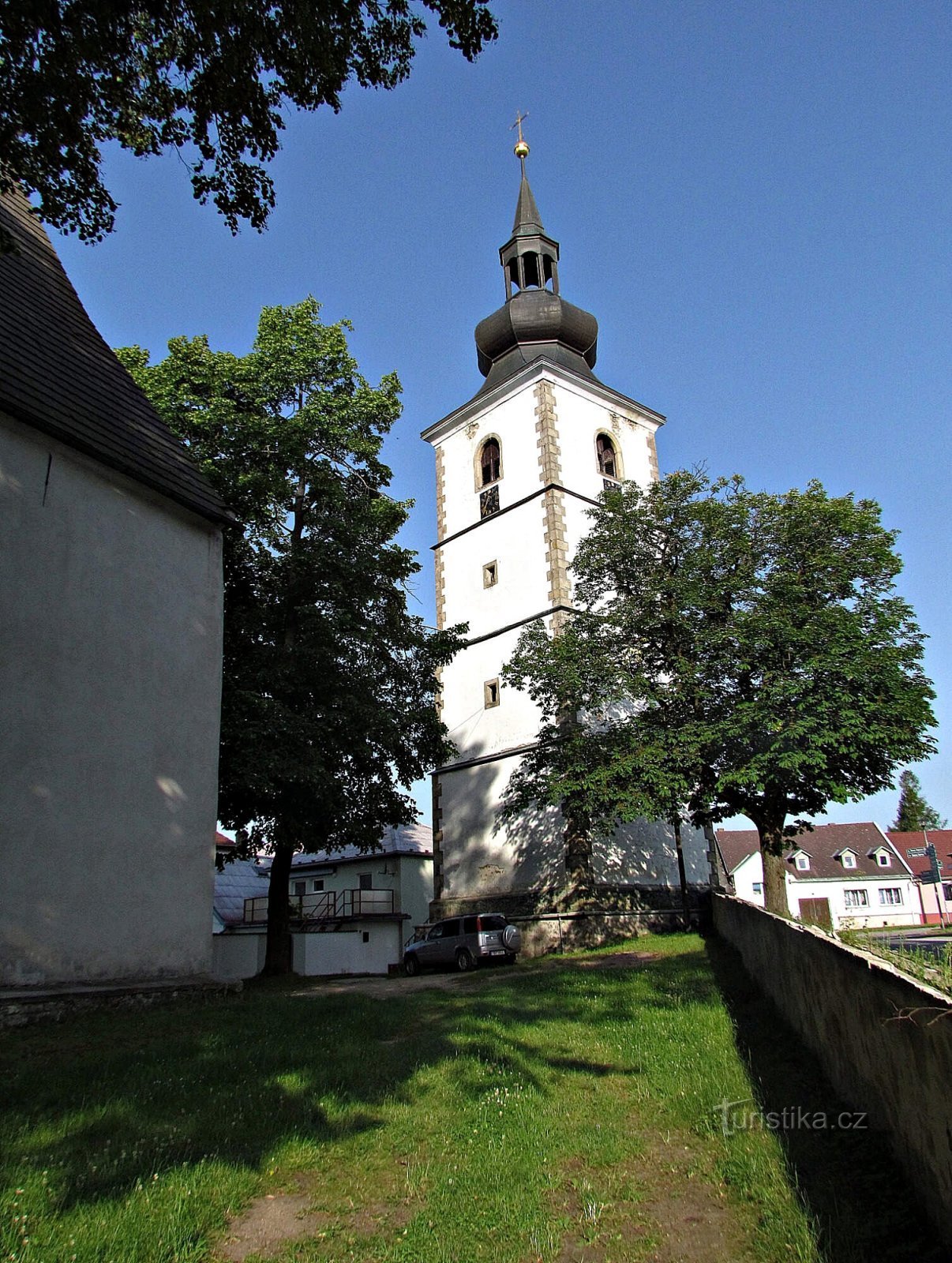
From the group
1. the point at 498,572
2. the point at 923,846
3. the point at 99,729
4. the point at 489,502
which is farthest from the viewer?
the point at 923,846

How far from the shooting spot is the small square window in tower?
93.2ft

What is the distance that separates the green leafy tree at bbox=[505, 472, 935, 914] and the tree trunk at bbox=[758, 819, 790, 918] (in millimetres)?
38

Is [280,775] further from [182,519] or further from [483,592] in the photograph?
[483,592]

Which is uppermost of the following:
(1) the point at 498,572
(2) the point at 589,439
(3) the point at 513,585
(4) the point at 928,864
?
(2) the point at 589,439

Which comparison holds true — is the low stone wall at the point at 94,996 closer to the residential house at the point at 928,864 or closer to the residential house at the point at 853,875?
the residential house at the point at 853,875

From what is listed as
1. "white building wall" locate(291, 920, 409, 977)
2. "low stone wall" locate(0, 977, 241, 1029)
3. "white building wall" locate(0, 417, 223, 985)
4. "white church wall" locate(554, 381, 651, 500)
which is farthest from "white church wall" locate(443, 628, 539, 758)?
"low stone wall" locate(0, 977, 241, 1029)

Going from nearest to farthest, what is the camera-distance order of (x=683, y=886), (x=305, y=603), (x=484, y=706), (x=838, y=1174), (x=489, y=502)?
(x=838, y=1174) → (x=305, y=603) → (x=683, y=886) → (x=484, y=706) → (x=489, y=502)

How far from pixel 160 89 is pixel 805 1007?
952 centimetres

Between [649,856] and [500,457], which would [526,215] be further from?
[649,856]

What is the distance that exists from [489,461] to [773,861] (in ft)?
53.2

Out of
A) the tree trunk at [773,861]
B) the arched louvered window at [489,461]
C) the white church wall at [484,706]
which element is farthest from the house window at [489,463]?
the tree trunk at [773,861]

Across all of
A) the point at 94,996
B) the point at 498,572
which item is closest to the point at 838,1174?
the point at 94,996

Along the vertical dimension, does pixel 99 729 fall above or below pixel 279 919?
above

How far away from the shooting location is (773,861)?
18.7m
